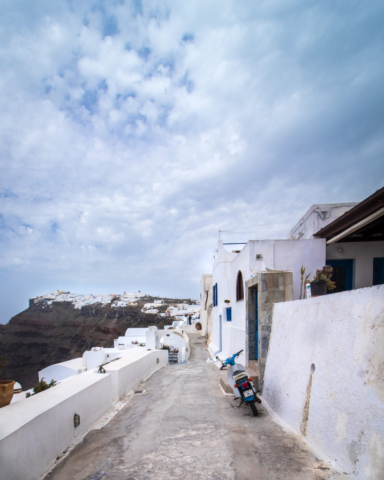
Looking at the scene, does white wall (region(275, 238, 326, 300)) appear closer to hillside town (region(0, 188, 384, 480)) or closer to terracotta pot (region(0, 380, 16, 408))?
hillside town (region(0, 188, 384, 480))

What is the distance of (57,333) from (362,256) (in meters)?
80.3

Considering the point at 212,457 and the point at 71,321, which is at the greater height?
the point at 212,457

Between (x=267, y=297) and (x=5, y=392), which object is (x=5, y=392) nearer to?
(x=5, y=392)

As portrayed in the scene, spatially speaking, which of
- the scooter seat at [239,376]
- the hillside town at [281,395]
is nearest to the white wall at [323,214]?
the hillside town at [281,395]

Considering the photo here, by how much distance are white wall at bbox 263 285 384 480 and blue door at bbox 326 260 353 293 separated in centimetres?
447

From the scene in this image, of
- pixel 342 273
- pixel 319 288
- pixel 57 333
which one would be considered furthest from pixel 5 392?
pixel 57 333

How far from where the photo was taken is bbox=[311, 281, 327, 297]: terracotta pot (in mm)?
6125

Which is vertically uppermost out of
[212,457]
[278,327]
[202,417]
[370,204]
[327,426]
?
[370,204]

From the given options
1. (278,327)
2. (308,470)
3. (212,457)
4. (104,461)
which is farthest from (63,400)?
(278,327)

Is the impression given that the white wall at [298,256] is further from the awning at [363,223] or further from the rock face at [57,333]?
the rock face at [57,333]

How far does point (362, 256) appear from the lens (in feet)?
28.0

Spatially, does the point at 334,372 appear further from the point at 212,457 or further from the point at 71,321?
the point at 71,321

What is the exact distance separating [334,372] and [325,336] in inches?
19.7

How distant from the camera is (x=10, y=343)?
242 ft
